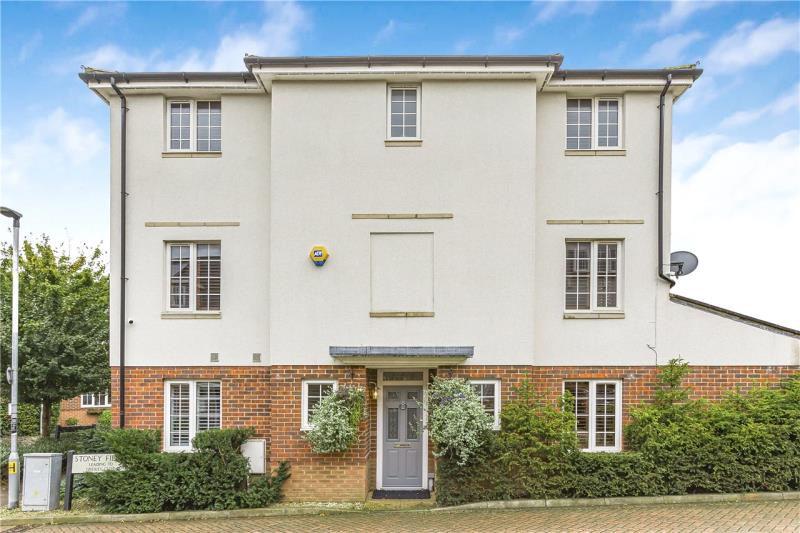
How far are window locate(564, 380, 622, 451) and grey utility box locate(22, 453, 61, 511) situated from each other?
9.97m

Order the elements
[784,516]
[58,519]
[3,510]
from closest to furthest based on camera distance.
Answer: [784,516], [58,519], [3,510]

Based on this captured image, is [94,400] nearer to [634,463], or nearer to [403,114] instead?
[403,114]

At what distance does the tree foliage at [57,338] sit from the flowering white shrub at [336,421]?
23.7ft

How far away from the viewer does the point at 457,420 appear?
9.78 m

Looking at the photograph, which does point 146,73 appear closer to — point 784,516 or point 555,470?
point 555,470

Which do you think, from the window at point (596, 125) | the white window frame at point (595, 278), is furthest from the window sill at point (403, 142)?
the white window frame at point (595, 278)

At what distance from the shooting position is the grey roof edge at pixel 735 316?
35.6 ft

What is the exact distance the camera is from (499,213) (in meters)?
10.6

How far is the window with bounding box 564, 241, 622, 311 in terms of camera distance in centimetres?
1110

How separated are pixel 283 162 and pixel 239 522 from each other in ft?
21.6

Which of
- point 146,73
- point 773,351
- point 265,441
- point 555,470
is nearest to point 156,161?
point 146,73

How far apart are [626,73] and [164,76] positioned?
916cm

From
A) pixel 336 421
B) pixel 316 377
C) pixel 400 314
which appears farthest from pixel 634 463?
pixel 316 377

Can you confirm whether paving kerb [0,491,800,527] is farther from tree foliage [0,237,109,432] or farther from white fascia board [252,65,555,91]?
white fascia board [252,65,555,91]
